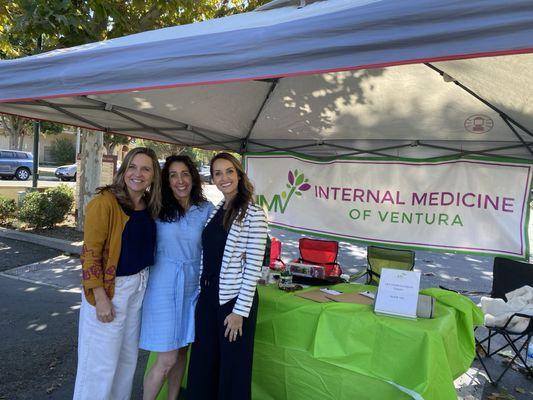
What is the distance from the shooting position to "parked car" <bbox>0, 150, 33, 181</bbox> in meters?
20.8

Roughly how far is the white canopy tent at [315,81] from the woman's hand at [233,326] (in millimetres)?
1242

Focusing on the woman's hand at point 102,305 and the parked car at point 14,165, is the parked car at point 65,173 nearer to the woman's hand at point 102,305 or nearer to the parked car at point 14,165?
the parked car at point 14,165

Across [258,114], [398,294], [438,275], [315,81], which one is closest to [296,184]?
[258,114]

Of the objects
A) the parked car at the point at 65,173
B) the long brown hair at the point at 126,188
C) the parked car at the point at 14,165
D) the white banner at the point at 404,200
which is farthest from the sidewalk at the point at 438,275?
the parked car at the point at 65,173

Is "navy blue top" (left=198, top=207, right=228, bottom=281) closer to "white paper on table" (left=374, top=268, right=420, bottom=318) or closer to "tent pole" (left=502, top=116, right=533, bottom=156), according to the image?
"white paper on table" (left=374, top=268, right=420, bottom=318)

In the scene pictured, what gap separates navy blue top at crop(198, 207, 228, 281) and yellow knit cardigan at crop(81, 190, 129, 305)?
466mm

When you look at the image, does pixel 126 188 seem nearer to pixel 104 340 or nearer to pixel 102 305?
pixel 102 305

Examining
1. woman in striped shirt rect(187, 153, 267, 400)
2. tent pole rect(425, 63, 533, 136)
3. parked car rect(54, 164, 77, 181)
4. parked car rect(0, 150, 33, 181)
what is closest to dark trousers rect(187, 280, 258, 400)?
woman in striped shirt rect(187, 153, 267, 400)

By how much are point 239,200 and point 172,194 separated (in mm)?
459

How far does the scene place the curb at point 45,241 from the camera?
7.42 metres

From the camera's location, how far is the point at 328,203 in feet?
16.6

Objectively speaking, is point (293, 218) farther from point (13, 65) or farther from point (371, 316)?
point (13, 65)

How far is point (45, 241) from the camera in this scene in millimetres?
7801

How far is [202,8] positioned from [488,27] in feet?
21.8
